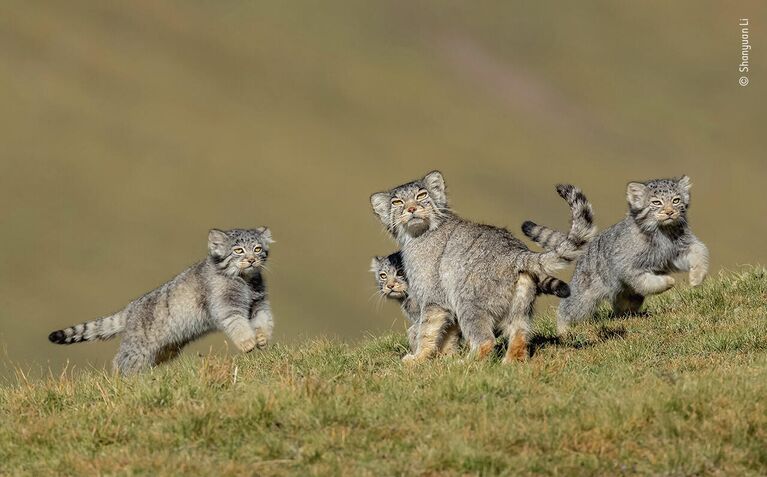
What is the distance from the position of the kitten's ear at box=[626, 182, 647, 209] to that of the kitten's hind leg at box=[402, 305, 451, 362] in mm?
4791

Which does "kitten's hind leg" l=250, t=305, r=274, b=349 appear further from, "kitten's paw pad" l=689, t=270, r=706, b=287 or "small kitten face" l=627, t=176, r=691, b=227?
"kitten's paw pad" l=689, t=270, r=706, b=287

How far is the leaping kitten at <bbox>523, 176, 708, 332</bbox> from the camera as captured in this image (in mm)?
14914

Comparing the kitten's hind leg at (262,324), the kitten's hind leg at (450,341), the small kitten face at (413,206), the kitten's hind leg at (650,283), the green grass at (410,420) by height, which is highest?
the small kitten face at (413,206)

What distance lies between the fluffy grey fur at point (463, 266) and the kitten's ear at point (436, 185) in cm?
1

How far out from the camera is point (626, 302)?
1551 centimetres

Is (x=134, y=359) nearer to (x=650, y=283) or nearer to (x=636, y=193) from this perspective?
(x=650, y=283)

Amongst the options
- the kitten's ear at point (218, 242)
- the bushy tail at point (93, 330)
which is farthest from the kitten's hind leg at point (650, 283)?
the bushy tail at point (93, 330)

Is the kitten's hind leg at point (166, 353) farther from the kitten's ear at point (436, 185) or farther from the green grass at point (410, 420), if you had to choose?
the kitten's ear at point (436, 185)

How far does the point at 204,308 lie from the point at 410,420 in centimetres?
760

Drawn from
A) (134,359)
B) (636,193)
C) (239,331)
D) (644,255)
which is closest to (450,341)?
(239,331)

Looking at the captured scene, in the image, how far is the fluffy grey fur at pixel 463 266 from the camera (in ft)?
35.9

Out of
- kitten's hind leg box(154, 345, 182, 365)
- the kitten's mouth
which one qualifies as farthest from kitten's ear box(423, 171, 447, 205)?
kitten's hind leg box(154, 345, 182, 365)

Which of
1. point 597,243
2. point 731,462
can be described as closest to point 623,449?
point 731,462

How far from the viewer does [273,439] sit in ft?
25.3
